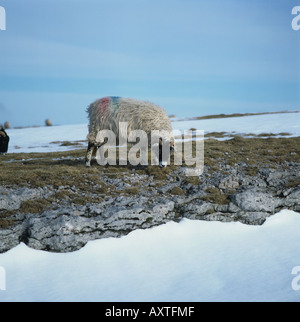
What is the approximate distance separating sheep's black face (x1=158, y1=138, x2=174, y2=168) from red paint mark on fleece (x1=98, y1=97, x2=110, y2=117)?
107 inches

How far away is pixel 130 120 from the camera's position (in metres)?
13.9

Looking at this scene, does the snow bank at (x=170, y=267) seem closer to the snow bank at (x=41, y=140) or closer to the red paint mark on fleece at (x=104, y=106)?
the red paint mark on fleece at (x=104, y=106)

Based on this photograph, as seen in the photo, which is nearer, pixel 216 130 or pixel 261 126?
pixel 261 126

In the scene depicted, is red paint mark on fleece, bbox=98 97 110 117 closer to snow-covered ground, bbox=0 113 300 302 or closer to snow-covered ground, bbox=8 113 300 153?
snow-covered ground, bbox=0 113 300 302

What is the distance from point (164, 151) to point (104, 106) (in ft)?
10.8

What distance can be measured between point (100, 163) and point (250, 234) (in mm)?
7512

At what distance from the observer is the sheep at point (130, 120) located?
13617 millimetres

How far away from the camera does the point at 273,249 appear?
8.80m

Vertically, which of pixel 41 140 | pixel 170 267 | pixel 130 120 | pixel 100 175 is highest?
pixel 130 120

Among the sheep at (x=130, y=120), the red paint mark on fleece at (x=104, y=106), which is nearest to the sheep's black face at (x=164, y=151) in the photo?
the sheep at (x=130, y=120)

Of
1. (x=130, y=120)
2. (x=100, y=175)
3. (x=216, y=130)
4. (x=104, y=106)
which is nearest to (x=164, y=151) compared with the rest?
Result: (x=130, y=120)

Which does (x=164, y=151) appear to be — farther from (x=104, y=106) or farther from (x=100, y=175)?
(x=104, y=106)

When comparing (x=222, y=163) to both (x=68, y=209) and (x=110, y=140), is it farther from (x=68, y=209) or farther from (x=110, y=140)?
(x=68, y=209)
